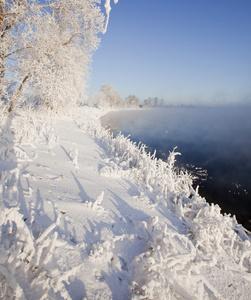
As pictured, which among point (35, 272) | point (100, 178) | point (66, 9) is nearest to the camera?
point (35, 272)

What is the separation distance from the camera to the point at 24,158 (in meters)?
3.08

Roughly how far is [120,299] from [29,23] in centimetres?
719

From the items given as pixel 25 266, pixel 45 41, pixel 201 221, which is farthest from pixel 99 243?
pixel 45 41

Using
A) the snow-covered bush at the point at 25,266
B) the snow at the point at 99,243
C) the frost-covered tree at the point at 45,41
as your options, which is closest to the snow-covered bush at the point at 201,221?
the snow at the point at 99,243

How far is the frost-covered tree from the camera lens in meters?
5.02

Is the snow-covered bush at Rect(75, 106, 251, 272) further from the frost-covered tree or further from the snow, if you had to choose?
the frost-covered tree

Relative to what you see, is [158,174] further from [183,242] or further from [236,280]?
[236,280]

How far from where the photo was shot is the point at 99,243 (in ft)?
5.50

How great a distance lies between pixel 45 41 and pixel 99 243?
7258 mm

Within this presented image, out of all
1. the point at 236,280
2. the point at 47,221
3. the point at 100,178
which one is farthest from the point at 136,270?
the point at 100,178

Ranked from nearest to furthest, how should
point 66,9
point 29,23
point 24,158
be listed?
point 24,158
point 29,23
point 66,9

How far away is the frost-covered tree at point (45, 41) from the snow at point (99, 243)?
3828 mm

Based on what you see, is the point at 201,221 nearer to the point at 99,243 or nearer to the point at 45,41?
the point at 99,243

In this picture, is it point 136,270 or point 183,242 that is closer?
point 136,270
